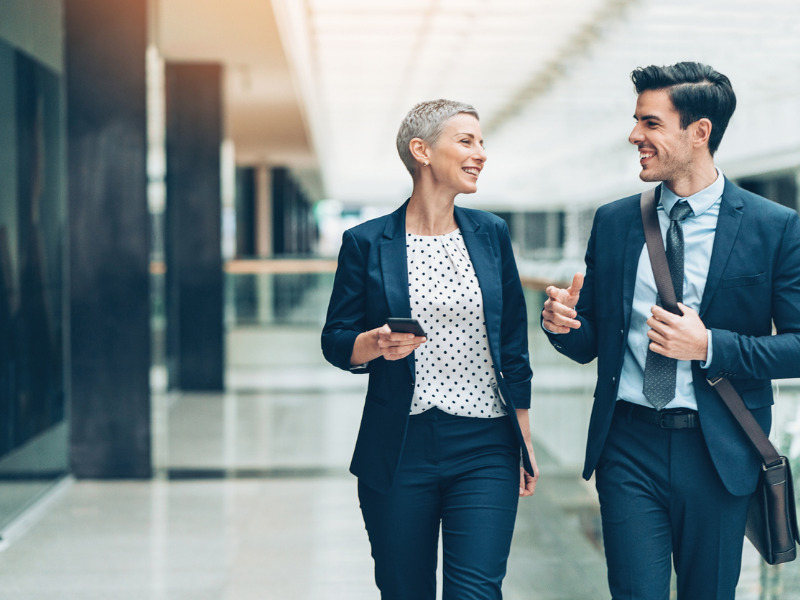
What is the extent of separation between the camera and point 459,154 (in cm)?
233

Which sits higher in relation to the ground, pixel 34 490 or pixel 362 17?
pixel 362 17

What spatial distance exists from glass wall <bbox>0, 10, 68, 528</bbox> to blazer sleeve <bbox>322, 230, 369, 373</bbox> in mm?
2928

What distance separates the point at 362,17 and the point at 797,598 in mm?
11556

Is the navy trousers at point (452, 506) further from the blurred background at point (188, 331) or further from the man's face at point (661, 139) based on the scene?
the blurred background at point (188, 331)

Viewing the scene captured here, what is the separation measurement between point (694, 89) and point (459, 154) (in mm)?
574

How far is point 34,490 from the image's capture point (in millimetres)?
5305

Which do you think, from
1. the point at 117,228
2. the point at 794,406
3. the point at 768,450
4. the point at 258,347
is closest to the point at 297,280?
the point at 258,347

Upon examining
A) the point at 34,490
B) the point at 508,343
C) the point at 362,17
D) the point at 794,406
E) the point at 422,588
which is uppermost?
the point at 362,17

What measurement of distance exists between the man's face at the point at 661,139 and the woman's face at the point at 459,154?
391mm

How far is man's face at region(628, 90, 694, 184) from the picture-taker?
2.15 metres

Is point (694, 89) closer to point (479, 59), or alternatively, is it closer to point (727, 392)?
point (727, 392)

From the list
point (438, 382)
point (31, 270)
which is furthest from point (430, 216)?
point (31, 270)

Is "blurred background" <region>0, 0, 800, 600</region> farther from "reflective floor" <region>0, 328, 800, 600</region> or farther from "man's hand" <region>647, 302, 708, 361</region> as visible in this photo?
"man's hand" <region>647, 302, 708, 361</region>

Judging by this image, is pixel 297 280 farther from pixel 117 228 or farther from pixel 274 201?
pixel 274 201
